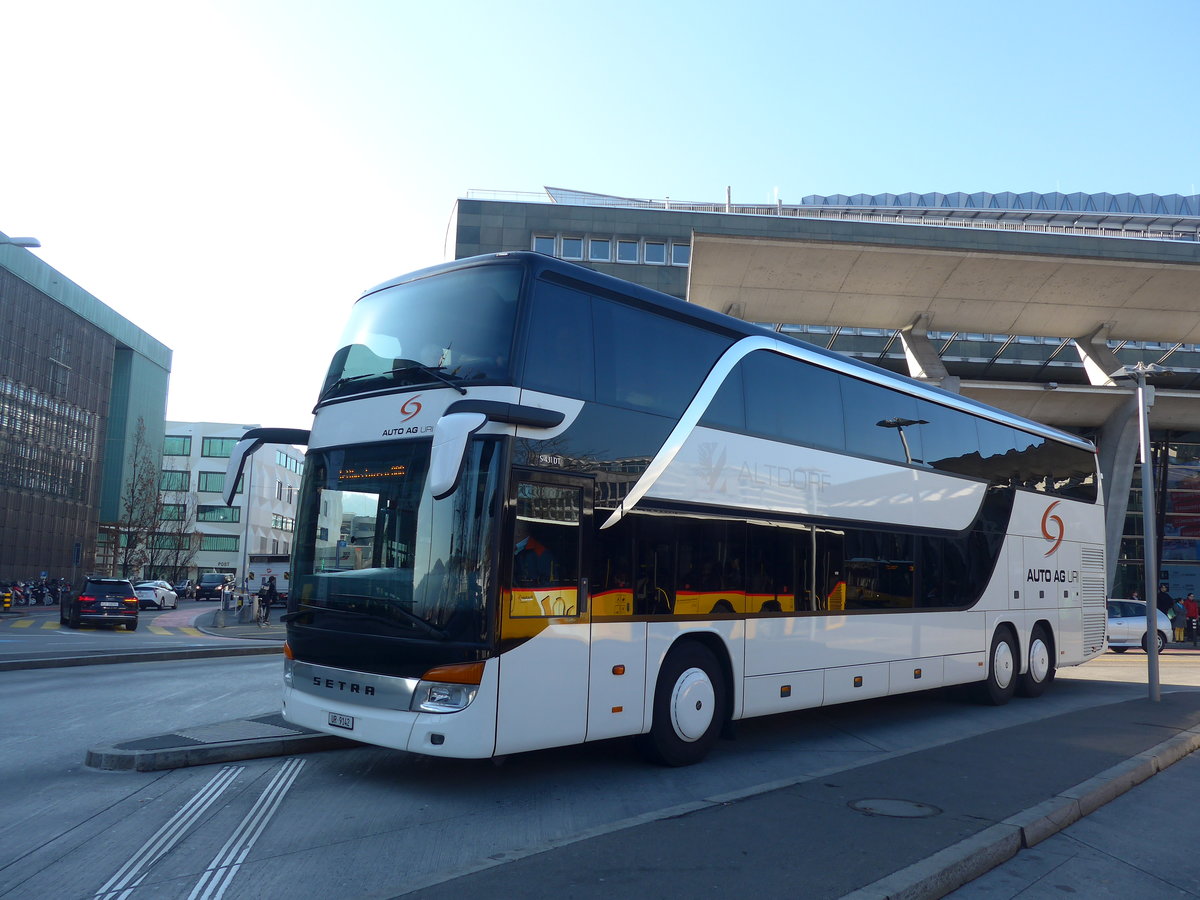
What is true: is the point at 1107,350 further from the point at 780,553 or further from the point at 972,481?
the point at 780,553

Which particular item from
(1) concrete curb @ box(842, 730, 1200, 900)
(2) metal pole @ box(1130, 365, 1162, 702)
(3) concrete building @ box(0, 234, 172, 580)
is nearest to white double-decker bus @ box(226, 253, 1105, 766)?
(1) concrete curb @ box(842, 730, 1200, 900)

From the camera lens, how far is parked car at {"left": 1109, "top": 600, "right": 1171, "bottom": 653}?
28.8 metres

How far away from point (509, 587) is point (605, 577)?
1.11 m

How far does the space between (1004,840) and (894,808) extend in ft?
3.04

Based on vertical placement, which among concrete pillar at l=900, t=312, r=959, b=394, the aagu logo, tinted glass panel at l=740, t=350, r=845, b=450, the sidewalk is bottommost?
the sidewalk

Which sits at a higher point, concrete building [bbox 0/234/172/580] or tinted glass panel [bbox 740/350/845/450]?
concrete building [bbox 0/234/172/580]

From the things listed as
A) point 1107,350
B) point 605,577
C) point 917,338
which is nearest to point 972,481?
point 605,577

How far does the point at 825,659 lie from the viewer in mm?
10680

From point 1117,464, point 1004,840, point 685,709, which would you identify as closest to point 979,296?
point 1117,464

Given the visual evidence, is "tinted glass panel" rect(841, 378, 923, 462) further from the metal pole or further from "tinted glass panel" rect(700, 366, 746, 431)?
the metal pole

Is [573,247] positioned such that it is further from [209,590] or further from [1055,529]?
[209,590]

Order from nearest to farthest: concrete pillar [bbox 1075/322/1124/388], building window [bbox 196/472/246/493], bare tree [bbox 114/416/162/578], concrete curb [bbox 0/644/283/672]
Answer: concrete curb [bbox 0/644/283/672] → concrete pillar [bbox 1075/322/1124/388] → bare tree [bbox 114/416/162/578] → building window [bbox 196/472/246/493]

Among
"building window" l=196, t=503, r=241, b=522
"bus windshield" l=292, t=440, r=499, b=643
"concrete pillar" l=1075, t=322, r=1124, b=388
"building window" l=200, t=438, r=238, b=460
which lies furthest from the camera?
"building window" l=200, t=438, r=238, b=460

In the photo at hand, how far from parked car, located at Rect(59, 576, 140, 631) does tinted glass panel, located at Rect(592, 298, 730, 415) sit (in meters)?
26.5
